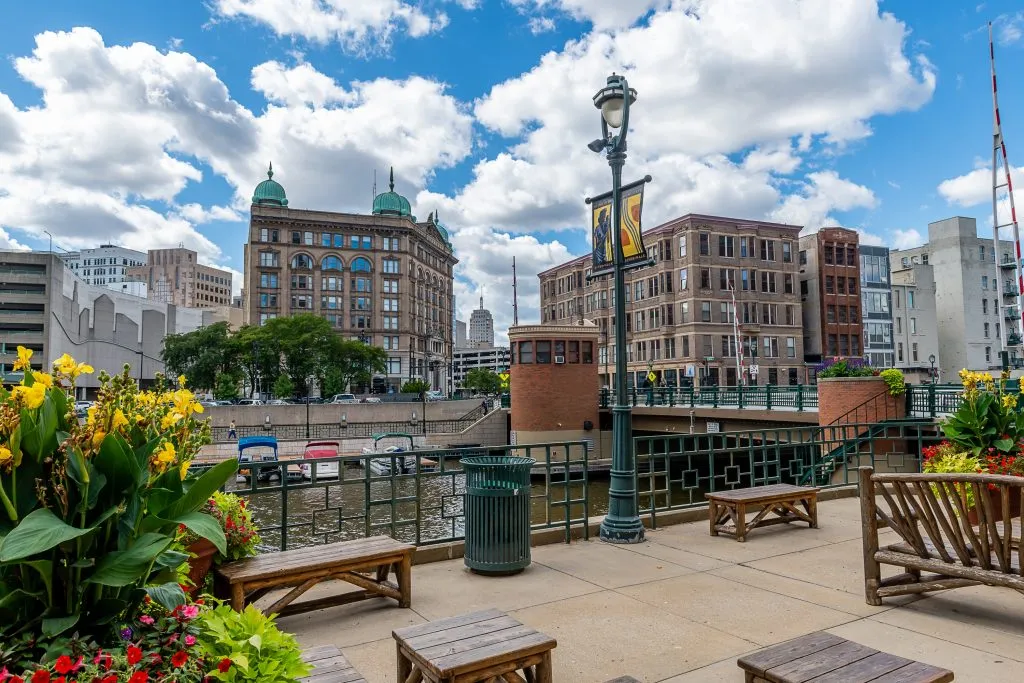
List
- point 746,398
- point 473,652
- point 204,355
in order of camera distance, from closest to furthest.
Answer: point 473,652 < point 746,398 < point 204,355

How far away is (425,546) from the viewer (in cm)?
771

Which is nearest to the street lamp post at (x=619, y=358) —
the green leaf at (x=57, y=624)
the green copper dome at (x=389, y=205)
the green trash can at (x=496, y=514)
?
the green trash can at (x=496, y=514)

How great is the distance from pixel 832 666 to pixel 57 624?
3.61 metres

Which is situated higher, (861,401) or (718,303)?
(718,303)

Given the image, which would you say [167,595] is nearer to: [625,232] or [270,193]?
[625,232]

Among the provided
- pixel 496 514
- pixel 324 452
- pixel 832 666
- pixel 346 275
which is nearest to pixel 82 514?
pixel 832 666

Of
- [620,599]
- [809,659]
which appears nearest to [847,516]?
[620,599]

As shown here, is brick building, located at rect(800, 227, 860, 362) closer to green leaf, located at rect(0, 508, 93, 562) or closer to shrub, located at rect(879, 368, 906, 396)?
shrub, located at rect(879, 368, 906, 396)

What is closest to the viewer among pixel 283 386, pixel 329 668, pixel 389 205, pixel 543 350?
pixel 329 668

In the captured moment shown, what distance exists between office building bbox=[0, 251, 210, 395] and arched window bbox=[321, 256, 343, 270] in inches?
1035

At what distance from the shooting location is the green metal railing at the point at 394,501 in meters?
7.05

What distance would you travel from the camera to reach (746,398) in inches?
1303

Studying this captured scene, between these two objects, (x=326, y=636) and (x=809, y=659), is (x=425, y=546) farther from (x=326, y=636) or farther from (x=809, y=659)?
(x=809, y=659)

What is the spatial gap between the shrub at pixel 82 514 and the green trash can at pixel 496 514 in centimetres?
422
